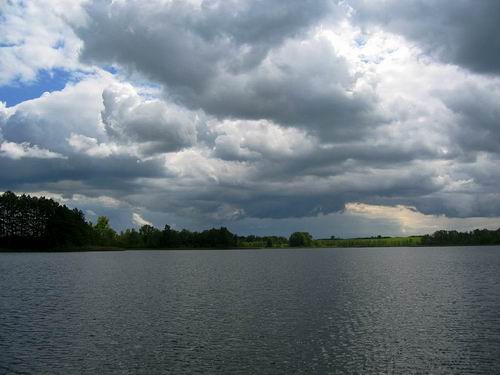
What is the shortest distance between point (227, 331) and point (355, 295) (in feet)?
99.0

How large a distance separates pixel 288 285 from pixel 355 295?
17.1 metres

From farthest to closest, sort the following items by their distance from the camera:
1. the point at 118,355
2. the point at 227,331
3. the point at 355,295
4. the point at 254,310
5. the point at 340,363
A: 1. the point at 355,295
2. the point at 254,310
3. the point at 227,331
4. the point at 118,355
5. the point at 340,363

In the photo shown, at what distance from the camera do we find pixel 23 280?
285 feet

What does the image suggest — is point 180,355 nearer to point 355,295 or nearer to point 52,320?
point 52,320

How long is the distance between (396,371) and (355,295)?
3729cm

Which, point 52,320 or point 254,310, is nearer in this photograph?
point 52,320

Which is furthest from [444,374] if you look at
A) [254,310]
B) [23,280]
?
[23,280]

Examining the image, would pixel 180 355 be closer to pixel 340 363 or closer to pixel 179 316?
pixel 340 363

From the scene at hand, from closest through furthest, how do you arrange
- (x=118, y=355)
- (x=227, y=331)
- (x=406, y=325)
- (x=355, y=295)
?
(x=118, y=355) → (x=227, y=331) → (x=406, y=325) → (x=355, y=295)

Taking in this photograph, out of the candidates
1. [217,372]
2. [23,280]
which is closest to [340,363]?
[217,372]

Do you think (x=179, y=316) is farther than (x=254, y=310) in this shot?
No

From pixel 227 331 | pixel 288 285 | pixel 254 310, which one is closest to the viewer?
pixel 227 331

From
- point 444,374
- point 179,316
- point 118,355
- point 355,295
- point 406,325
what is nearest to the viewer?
point 444,374

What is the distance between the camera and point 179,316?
164 feet
